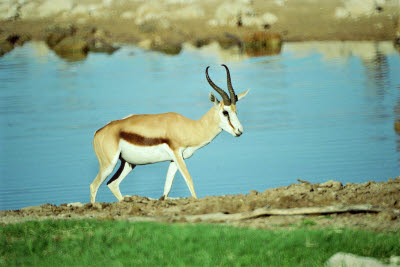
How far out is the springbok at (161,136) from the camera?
13.7 metres

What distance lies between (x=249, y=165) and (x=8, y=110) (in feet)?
40.2

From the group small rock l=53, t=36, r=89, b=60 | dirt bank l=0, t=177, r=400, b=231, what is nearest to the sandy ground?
Result: small rock l=53, t=36, r=89, b=60

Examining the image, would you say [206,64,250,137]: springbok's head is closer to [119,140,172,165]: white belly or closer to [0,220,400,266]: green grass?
[119,140,172,165]: white belly

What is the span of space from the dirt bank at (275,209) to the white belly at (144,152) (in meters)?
1.07

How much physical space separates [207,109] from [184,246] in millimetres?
14863

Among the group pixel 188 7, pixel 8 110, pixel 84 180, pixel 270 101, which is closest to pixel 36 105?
pixel 8 110

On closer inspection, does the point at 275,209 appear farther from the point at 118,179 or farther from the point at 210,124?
the point at 118,179

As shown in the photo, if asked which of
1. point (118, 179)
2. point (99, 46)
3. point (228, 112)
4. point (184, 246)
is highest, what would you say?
point (228, 112)

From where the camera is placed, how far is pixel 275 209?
35.2ft

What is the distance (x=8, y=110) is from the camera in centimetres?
2705

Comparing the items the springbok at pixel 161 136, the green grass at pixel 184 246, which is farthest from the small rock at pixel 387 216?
the springbok at pixel 161 136

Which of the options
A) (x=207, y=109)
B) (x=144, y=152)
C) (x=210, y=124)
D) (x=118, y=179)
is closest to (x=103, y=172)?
(x=118, y=179)

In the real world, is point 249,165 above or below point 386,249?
below

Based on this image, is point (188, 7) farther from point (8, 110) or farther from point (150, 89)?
point (8, 110)
